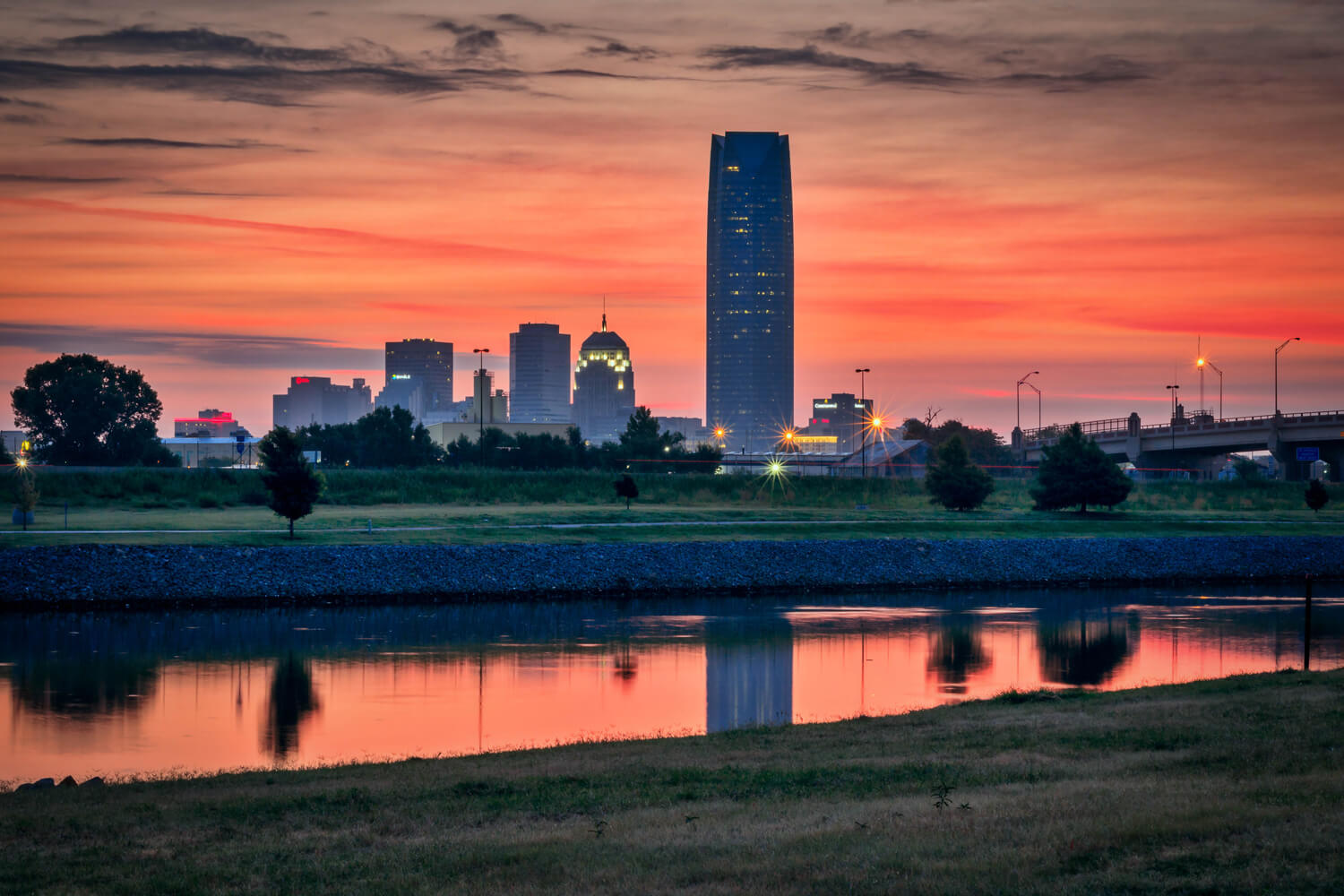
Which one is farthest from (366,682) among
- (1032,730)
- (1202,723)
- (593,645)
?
(1202,723)

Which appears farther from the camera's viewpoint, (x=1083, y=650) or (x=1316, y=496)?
(x=1316, y=496)

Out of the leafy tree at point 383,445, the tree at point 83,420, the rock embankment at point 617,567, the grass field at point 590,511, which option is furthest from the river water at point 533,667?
the tree at point 83,420

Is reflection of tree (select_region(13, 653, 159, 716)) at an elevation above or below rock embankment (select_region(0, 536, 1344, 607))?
below

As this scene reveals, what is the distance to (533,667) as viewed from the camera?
35.8 meters

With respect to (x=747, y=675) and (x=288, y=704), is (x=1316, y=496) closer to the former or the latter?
(x=747, y=675)

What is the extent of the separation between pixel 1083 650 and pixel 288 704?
989 inches

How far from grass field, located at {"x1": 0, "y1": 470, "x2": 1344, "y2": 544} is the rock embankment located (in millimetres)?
2130

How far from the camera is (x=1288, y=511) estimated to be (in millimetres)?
87812

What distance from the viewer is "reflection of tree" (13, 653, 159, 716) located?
97.3 ft

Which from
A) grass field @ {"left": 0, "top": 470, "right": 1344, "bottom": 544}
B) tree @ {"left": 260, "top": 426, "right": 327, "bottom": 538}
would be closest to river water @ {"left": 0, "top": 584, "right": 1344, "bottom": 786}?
tree @ {"left": 260, "top": 426, "right": 327, "bottom": 538}

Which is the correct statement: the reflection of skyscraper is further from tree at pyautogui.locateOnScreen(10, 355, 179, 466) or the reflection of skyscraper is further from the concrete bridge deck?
tree at pyautogui.locateOnScreen(10, 355, 179, 466)

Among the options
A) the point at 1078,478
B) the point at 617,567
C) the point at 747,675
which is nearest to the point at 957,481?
the point at 1078,478

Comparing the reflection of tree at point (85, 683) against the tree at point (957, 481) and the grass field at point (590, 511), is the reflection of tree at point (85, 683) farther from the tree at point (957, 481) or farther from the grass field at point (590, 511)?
the tree at point (957, 481)

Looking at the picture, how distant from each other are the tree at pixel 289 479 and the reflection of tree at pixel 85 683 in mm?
19463
